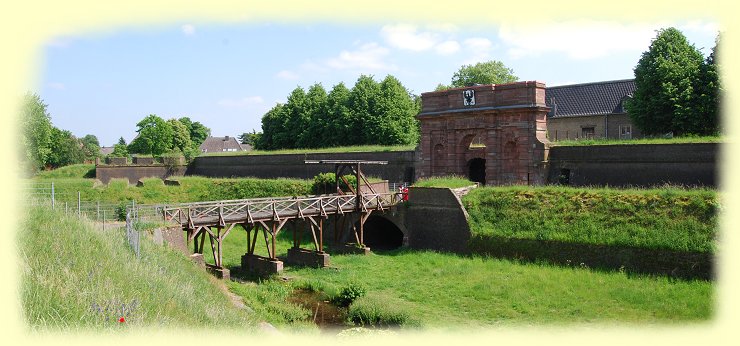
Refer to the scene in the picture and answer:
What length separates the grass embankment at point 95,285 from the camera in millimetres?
6719

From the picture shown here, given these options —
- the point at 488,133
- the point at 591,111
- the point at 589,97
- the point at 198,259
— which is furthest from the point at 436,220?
the point at 589,97

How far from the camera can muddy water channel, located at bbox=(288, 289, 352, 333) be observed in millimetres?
14273

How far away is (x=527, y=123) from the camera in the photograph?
2564cm

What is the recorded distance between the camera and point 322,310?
15.5m

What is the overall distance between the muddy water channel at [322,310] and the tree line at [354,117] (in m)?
24.6

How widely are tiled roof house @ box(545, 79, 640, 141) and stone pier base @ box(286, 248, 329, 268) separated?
20002 millimetres

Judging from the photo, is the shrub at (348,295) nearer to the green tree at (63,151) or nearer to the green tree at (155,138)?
the green tree at (155,138)

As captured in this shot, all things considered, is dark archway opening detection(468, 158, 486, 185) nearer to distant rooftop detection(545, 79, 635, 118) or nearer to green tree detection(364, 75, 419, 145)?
distant rooftop detection(545, 79, 635, 118)

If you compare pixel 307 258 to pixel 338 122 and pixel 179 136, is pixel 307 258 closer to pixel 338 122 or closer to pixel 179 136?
pixel 338 122

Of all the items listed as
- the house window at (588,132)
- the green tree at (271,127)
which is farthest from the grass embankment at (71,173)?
the house window at (588,132)

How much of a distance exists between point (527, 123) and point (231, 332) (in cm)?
1991

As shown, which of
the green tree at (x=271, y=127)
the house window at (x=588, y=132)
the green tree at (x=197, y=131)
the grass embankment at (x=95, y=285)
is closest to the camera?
the grass embankment at (x=95, y=285)

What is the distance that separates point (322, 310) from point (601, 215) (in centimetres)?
975

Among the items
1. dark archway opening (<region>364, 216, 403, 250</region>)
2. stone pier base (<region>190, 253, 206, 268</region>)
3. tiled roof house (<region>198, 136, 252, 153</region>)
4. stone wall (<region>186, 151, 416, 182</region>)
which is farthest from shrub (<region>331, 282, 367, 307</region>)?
tiled roof house (<region>198, 136, 252, 153</region>)
